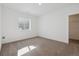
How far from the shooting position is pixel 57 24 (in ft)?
13.1

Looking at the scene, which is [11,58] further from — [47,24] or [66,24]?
[47,24]

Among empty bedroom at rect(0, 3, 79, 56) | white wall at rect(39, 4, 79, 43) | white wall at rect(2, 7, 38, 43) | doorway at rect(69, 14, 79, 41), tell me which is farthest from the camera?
doorway at rect(69, 14, 79, 41)

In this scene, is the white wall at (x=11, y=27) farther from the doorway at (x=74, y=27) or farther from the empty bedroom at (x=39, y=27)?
the doorway at (x=74, y=27)

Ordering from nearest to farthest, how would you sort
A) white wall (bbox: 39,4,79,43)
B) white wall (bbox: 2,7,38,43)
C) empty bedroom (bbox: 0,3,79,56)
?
empty bedroom (bbox: 0,3,79,56), white wall (bbox: 39,4,79,43), white wall (bbox: 2,7,38,43)

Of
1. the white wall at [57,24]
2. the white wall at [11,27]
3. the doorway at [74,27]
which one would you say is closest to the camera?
the white wall at [57,24]

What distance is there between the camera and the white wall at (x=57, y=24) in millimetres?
3409

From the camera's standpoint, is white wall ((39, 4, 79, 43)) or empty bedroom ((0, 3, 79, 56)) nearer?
empty bedroom ((0, 3, 79, 56))

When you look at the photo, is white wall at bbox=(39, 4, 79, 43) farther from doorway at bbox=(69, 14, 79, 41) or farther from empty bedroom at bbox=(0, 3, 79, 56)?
doorway at bbox=(69, 14, 79, 41)

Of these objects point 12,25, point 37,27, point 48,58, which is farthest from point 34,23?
point 48,58

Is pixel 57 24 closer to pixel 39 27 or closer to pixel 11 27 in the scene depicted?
pixel 39 27

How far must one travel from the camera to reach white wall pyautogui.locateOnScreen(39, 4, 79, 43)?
3.41 m

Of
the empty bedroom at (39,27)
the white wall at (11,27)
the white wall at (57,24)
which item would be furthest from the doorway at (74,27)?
the white wall at (11,27)

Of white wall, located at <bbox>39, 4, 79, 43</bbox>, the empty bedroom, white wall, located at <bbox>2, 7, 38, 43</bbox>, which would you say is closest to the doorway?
the empty bedroom

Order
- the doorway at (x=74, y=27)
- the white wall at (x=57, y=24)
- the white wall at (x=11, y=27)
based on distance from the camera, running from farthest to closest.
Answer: the doorway at (x=74, y=27)
the white wall at (x=11, y=27)
the white wall at (x=57, y=24)
